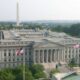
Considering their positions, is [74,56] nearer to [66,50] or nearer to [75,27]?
[66,50]

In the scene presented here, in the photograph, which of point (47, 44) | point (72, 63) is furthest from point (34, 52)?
point (72, 63)

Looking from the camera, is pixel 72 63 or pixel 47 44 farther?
pixel 47 44

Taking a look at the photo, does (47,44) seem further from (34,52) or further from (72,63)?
(72,63)

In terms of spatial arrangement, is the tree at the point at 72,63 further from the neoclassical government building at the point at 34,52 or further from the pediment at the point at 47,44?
the pediment at the point at 47,44

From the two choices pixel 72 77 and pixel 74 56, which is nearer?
pixel 72 77

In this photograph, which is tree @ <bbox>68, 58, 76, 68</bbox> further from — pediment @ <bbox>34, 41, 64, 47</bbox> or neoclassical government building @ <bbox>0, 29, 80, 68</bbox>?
pediment @ <bbox>34, 41, 64, 47</bbox>

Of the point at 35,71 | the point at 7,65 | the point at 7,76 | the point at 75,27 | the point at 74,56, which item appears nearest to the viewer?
the point at 7,76

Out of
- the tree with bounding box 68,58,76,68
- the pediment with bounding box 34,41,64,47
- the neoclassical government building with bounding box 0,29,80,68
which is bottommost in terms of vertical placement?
the tree with bounding box 68,58,76,68

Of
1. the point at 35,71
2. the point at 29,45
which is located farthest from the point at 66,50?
the point at 35,71

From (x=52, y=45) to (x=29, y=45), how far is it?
698 cm

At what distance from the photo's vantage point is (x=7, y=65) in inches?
3762

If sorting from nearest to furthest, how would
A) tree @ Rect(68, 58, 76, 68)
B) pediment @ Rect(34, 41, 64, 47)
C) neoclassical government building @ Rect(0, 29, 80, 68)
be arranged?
tree @ Rect(68, 58, 76, 68)
pediment @ Rect(34, 41, 64, 47)
neoclassical government building @ Rect(0, 29, 80, 68)

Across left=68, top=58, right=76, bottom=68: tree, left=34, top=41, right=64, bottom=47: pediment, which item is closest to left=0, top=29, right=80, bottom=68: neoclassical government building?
left=34, top=41, right=64, bottom=47: pediment

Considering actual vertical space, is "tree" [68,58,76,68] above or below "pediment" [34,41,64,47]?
below
